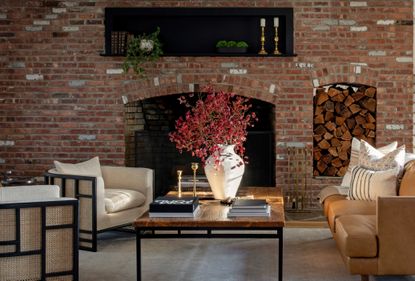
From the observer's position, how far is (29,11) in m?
7.66

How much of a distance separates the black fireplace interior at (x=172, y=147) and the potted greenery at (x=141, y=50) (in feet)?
1.94

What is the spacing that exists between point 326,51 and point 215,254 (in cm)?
303

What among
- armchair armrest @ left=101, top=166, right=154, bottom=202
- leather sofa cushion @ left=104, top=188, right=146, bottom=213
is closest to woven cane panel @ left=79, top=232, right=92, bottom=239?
leather sofa cushion @ left=104, top=188, right=146, bottom=213

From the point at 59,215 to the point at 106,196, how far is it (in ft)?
5.85

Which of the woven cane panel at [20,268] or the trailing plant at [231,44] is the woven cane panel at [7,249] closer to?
the woven cane panel at [20,268]

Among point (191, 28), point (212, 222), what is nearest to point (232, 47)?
point (191, 28)

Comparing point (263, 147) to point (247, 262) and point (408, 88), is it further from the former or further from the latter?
point (247, 262)

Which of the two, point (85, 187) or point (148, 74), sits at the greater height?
point (148, 74)

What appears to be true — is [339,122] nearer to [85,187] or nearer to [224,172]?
[224,172]

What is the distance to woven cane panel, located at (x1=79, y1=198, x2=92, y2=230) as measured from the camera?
571 centimetres

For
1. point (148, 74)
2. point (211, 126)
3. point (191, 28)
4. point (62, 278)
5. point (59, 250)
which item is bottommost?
point (62, 278)

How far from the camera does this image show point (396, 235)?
4227 millimetres

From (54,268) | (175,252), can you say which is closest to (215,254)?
(175,252)

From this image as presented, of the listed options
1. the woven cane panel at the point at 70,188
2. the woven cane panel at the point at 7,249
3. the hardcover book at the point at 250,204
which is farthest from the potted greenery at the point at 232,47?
the woven cane panel at the point at 7,249
